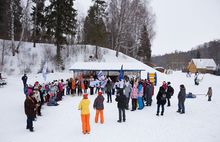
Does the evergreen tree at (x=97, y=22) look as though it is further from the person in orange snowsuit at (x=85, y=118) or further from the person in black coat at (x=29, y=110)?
the person in orange snowsuit at (x=85, y=118)

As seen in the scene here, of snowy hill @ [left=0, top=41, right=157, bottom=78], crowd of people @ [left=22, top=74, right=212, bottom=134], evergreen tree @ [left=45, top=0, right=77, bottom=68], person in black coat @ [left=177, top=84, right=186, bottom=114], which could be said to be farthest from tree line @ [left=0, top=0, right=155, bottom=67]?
person in black coat @ [left=177, top=84, right=186, bottom=114]

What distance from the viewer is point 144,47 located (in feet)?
152

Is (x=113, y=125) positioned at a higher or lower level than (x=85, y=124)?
lower

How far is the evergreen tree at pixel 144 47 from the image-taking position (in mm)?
43912

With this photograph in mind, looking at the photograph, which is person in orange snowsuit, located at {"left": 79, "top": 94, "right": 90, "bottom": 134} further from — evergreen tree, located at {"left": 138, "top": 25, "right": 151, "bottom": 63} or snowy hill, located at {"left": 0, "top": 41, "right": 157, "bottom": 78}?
evergreen tree, located at {"left": 138, "top": 25, "right": 151, "bottom": 63}

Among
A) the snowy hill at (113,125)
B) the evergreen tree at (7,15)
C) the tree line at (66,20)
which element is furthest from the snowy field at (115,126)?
the evergreen tree at (7,15)

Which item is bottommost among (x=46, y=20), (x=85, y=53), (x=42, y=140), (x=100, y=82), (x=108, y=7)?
(x=42, y=140)

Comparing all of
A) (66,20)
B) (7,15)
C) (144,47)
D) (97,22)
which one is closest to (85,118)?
(66,20)

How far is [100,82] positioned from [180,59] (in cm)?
12197

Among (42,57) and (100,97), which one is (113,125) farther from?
(42,57)

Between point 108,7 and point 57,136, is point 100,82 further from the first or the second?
point 108,7

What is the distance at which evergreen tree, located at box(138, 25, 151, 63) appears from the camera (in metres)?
43.9

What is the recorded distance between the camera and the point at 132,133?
8.17 m

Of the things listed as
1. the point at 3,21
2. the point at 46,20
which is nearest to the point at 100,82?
the point at 46,20
